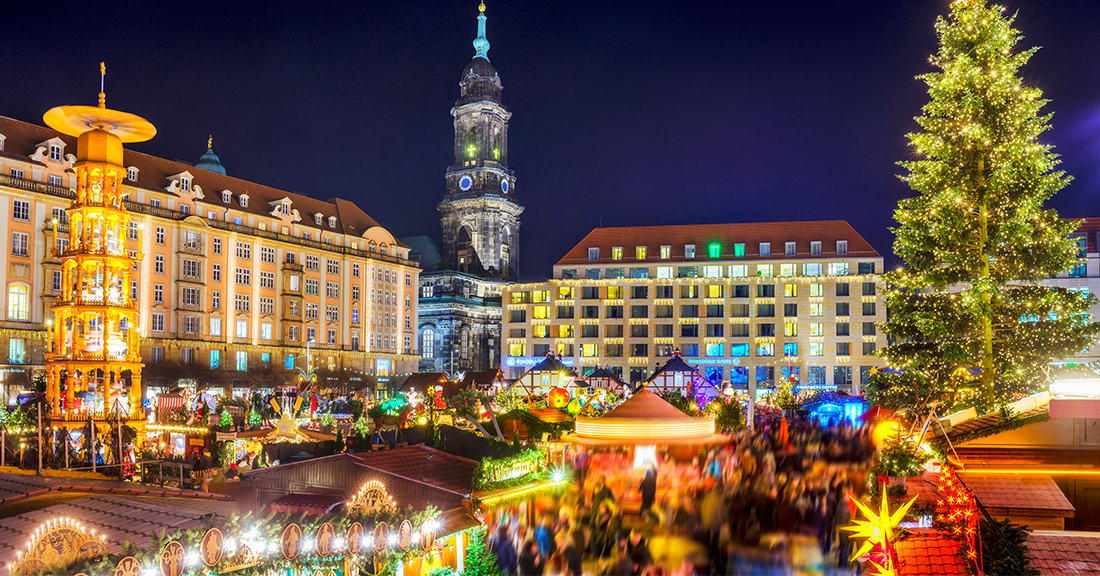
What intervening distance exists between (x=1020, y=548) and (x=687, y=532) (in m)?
7.90

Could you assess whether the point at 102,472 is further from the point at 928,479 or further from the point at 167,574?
the point at 928,479

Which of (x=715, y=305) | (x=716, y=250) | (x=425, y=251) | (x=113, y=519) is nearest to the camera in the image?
(x=113, y=519)

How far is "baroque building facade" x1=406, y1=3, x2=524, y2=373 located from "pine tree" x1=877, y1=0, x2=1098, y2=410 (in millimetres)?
94155

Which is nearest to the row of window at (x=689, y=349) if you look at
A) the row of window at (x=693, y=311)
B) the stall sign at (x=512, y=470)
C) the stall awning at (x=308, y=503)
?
the row of window at (x=693, y=311)

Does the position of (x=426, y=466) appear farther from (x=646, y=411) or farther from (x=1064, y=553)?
(x=646, y=411)

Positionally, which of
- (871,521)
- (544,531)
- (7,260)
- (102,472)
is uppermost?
(7,260)

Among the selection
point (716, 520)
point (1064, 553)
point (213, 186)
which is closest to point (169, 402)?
point (1064, 553)

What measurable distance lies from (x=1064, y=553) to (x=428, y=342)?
4316 inches

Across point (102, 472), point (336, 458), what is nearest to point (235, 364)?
point (102, 472)

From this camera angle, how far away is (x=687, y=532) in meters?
3.72

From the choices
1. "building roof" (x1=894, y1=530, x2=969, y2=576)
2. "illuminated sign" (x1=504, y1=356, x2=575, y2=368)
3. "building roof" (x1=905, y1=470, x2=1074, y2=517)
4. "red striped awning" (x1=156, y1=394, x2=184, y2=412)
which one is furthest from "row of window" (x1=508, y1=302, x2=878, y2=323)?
"building roof" (x1=894, y1=530, x2=969, y2=576)

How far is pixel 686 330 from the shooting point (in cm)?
9081

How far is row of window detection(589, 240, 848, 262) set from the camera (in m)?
88.6

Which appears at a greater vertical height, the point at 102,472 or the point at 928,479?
the point at 928,479
